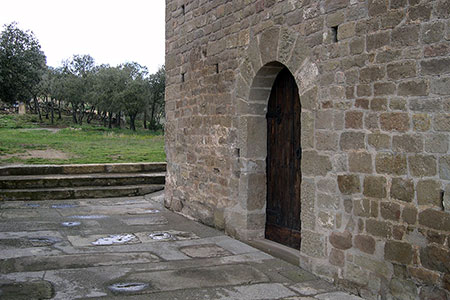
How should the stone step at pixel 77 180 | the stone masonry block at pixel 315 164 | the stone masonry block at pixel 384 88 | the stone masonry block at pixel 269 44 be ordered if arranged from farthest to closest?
the stone step at pixel 77 180
the stone masonry block at pixel 269 44
the stone masonry block at pixel 315 164
the stone masonry block at pixel 384 88

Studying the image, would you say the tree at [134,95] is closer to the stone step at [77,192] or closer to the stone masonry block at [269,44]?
the stone step at [77,192]

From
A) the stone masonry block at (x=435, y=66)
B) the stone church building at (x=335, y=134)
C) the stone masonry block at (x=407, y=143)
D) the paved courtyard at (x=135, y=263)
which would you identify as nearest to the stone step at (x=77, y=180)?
the paved courtyard at (x=135, y=263)

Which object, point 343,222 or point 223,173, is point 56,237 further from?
point 343,222

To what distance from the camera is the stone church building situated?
3.89 metres

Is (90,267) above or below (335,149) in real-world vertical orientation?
below

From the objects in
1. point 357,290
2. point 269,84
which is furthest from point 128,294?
point 269,84

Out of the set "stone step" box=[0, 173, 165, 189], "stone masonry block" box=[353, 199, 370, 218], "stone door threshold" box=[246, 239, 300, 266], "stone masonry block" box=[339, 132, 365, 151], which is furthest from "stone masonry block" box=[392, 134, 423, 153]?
"stone step" box=[0, 173, 165, 189]

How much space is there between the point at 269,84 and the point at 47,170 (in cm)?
696

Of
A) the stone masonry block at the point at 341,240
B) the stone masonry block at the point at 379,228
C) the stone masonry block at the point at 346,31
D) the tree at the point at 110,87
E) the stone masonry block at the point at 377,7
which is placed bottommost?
the stone masonry block at the point at 341,240

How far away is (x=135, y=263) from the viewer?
542 cm

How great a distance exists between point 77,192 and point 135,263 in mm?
5534

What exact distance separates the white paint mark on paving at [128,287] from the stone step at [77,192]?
6.24 meters

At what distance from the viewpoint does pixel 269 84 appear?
6.40 m

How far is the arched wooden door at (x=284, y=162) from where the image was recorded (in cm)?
593
